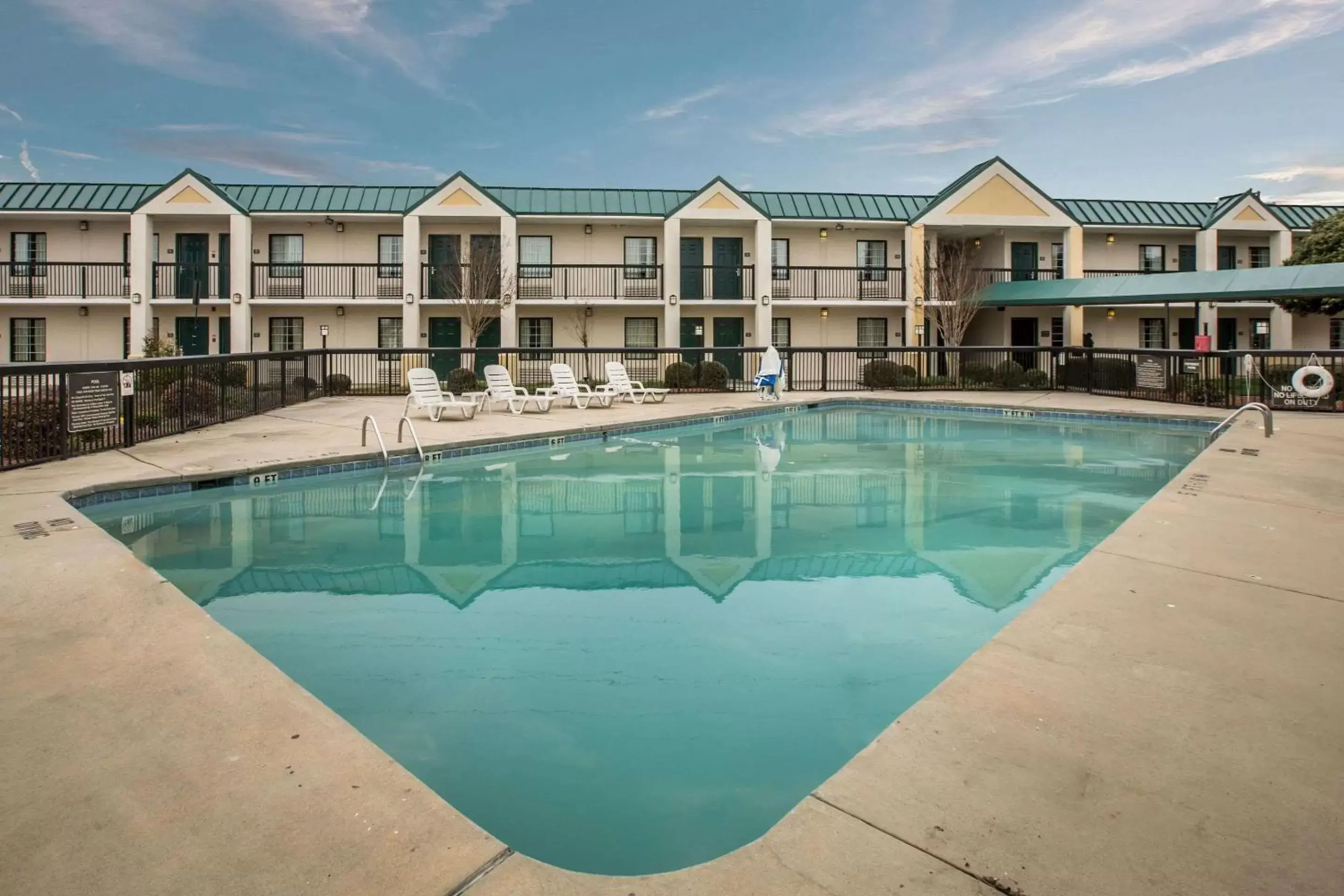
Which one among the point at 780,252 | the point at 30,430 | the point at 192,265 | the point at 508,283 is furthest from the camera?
the point at 780,252

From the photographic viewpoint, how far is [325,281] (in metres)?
29.8

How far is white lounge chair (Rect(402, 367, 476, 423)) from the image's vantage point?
15.6m

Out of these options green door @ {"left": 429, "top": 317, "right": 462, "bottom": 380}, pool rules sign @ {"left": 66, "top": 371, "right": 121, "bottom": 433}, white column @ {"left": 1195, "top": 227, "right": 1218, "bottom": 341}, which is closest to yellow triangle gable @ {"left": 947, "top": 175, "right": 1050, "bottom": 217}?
white column @ {"left": 1195, "top": 227, "right": 1218, "bottom": 341}

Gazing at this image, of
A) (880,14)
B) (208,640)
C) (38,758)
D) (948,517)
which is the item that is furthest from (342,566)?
(880,14)

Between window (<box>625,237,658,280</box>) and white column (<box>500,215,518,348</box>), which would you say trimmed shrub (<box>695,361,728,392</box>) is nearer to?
white column (<box>500,215,518,348</box>)

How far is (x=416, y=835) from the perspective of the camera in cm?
251

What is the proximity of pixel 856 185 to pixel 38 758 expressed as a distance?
33029 mm

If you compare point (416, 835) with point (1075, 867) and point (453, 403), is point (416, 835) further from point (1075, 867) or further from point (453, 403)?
point (453, 403)

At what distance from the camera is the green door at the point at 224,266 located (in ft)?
96.6

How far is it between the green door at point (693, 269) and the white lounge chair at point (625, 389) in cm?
914

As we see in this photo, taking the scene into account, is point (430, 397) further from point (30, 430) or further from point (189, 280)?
point (189, 280)

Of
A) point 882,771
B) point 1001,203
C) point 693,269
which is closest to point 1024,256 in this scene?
point 1001,203

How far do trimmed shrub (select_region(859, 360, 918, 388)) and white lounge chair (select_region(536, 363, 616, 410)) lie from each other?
10.1m

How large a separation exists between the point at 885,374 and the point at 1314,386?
11.0 m
